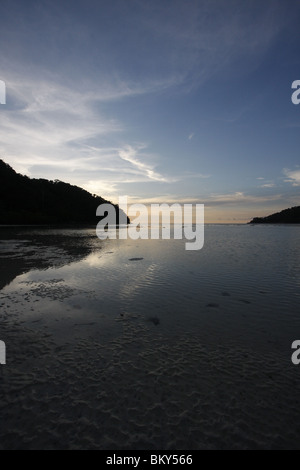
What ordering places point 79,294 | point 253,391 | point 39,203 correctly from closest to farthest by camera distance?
point 253,391 < point 79,294 < point 39,203

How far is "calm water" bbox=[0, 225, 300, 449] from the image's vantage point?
4.13 metres

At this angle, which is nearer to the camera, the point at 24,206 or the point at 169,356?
the point at 169,356

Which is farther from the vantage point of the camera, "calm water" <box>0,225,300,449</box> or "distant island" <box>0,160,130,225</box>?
"distant island" <box>0,160,130,225</box>

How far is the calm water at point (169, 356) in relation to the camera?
4.13 metres

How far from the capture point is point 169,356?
656 centimetres

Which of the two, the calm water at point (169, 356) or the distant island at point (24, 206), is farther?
the distant island at point (24, 206)

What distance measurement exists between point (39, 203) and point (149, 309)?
142062 millimetres

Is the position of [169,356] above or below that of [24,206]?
below

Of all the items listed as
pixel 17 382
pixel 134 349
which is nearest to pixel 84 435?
pixel 17 382

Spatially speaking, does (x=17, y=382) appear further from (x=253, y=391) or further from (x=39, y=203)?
(x=39, y=203)

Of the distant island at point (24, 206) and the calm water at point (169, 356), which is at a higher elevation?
the distant island at point (24, 206)

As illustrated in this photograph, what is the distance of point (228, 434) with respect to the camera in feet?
13.4

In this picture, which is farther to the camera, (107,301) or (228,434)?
(107,301)
